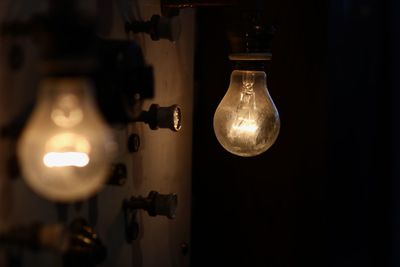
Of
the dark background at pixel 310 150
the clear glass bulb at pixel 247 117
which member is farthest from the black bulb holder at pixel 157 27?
the dark background at pixel 310 150

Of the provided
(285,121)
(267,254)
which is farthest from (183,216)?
(285,121)

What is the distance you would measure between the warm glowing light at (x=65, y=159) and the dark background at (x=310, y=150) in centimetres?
65

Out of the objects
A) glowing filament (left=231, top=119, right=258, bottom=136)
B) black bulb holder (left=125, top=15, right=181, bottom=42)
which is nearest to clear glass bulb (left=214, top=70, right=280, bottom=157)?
glowing filament (left=231, top=119, right=258, bottom=136)

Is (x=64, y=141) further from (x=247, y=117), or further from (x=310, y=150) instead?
(x=310, y=150)

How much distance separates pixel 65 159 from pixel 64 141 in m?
0.02

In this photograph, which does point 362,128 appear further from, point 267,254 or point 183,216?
point 183,216

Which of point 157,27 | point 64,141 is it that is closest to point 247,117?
point 157,27

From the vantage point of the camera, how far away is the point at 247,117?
0.97 m

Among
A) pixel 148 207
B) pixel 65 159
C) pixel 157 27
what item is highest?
pixel 157 27

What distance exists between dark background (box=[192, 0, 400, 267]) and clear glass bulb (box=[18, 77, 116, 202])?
0.63 m

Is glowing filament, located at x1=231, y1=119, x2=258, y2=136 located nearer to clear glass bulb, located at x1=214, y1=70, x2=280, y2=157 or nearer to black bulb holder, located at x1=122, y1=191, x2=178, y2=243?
clear glass bulb, located at x1=214, y1=70, x2=280, y2=157

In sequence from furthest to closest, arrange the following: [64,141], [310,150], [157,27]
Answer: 1. [310,150]
2. [157,27]
3. [64,141]

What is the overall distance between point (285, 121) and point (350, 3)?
33 centimetres

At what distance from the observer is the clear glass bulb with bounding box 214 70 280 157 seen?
0.96m
